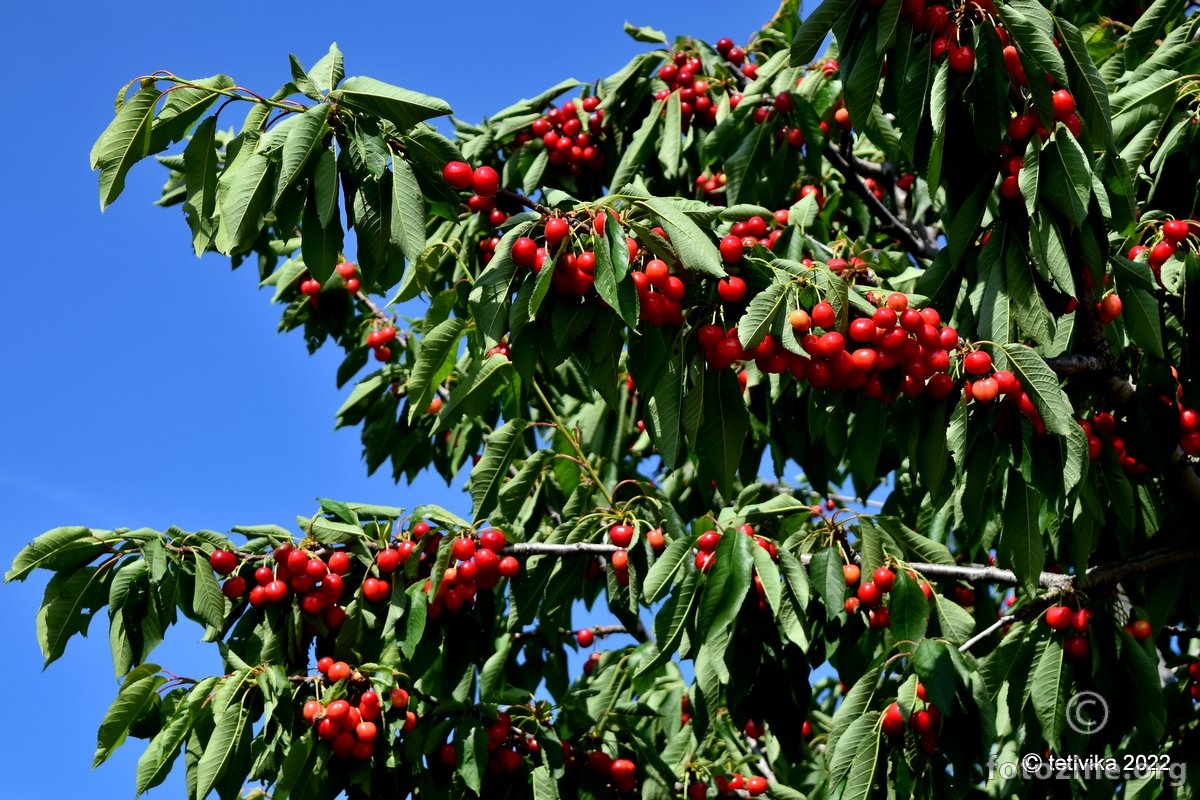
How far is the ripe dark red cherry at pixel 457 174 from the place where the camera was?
8.24ft

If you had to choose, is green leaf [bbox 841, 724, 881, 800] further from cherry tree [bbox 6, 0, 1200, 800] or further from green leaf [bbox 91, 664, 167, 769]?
green leaf [bbox 91, 664, 167, 769]

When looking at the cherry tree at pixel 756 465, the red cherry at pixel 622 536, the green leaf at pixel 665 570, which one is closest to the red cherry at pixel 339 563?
the cherry tree at pixel 756 465

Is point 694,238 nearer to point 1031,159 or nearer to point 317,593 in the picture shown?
point 1031,159

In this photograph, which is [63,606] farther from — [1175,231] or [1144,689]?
[1175,231]

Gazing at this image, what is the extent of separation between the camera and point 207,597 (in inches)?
122

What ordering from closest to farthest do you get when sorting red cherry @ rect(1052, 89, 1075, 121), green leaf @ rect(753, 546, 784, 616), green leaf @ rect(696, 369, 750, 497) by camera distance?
green leaf @ rect(696, 369, 750, 497), red cherry @ rect(1052, 89, 1075, 121), green leaf @ rect(753, 546, 784, 616)

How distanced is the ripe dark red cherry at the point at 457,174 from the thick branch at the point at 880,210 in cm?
229

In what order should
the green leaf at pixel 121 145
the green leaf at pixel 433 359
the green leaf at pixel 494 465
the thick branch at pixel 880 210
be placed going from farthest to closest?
the thick branch at pixel 880 210 → the green leaf at pixel 494 465 → the green leaf at pixel 433 359 → the green leaf at pixel 121 145

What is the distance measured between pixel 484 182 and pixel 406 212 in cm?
20

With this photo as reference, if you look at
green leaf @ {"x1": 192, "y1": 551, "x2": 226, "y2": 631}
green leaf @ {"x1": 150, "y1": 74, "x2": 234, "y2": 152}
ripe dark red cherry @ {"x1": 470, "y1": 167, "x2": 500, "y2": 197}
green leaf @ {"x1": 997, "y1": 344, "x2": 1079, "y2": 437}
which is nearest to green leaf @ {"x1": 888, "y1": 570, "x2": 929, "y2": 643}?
green leaf @ {"x1": 997, "y1": 344, "x2": 1079, "y2": 437}

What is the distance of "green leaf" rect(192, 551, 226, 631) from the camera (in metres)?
3.09

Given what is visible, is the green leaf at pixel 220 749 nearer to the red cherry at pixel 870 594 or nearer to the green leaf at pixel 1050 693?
the red cherry at pixel 870 594

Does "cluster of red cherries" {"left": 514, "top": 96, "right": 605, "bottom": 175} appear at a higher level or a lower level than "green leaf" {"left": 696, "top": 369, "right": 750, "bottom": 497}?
higher

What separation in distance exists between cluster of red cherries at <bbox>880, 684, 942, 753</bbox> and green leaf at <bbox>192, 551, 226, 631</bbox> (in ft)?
5.41
